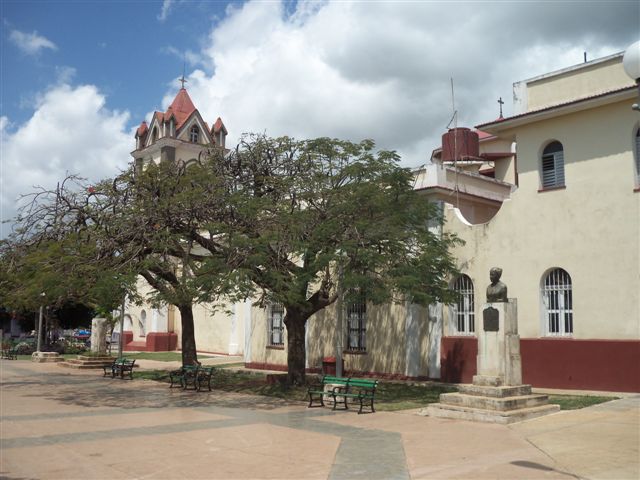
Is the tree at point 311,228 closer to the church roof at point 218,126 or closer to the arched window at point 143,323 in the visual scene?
the arched window at point 143,323

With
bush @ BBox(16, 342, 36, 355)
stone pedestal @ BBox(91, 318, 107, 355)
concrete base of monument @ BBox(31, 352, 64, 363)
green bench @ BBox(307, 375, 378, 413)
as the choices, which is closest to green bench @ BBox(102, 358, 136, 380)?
stone pedestal @ BBox(91, 318, 107, 355)

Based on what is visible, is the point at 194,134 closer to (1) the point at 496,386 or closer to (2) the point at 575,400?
(2) the point at 575,400

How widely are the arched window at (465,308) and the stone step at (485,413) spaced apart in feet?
19.6

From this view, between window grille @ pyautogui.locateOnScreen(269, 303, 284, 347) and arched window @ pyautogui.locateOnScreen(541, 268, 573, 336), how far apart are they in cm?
1066

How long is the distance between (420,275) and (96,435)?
25.7ft

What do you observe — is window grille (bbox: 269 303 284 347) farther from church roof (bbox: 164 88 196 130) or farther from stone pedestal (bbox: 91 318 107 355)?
church roof (bbox: 164 88 196 130)

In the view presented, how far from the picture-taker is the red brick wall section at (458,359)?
59.8 ft

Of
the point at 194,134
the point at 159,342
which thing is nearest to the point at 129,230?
the point at 159,342

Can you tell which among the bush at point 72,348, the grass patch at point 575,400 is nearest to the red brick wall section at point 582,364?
the grass patch at point 575,400

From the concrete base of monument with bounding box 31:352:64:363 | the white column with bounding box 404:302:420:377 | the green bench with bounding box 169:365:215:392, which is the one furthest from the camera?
the concrete base of monument with bounding box 31:352:64:363

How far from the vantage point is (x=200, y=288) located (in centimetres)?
1520

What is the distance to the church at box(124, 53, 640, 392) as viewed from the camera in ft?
51.6

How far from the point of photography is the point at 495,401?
39.8ft

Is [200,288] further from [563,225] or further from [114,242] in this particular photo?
[563,225]
